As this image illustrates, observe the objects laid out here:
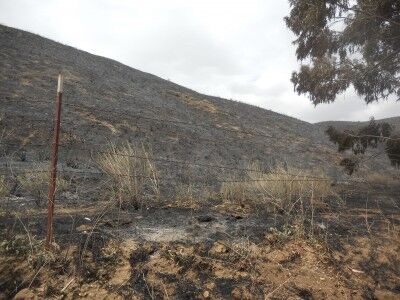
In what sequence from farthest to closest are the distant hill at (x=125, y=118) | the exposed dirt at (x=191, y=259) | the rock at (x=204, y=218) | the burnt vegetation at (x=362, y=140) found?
the distant hill at (x=125, y=118) → the burnt vegetation at (x=362, y=140) → the rock at (x=204, y=218) → the exposed dirt at (x=191, y=259)

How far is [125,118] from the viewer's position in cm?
1382

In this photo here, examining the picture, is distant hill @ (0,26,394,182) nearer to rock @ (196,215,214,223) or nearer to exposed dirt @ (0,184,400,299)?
rock @ (196,215,214,223)

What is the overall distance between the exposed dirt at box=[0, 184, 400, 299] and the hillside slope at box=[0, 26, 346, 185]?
129 inches

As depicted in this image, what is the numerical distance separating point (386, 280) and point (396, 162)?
17.3ft

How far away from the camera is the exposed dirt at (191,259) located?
3.41 meters

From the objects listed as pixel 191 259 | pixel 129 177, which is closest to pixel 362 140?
pixel 129 177

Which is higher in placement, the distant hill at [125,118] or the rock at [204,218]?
the distant hill at [125,118]

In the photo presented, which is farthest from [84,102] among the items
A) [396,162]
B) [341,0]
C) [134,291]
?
[134,291]

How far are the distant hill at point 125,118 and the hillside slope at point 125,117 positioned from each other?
0.03 metres

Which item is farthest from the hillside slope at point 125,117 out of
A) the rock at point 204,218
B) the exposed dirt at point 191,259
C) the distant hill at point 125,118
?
the exposed dirt at point 191,259

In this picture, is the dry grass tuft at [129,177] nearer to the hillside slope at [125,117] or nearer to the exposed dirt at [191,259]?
the exposed dirt at [191,259]

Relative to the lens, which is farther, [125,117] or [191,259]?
[125,117]

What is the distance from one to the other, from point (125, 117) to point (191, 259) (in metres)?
10.6

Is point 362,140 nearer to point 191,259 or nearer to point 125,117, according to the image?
point 191,259
